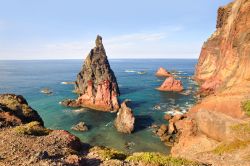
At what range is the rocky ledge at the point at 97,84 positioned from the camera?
86875 millimetres

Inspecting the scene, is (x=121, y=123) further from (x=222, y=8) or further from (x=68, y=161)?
(x=222, y=8)

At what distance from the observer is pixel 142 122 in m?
69.7

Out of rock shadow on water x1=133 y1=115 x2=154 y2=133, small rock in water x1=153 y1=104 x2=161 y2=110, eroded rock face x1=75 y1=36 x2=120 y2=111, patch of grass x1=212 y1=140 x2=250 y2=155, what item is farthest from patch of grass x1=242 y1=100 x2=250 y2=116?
eroded rock face x1=75 y1=36 x2=120 y2=111

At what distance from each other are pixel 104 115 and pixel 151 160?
59771mm

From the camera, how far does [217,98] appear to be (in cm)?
4234

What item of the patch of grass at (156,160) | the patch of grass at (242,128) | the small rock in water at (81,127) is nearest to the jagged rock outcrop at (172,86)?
the small rock in water at (81,127)

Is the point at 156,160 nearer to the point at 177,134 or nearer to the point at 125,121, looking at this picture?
the point at 177,134

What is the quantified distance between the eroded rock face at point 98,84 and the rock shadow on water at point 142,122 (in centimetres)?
1434

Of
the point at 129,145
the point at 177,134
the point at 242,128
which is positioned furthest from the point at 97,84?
the point at 242,128

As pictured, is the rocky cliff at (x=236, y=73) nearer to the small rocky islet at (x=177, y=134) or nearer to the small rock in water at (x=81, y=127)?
the small rocky islet at (x=177, y=134)

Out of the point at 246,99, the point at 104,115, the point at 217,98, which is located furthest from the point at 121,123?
the point at 246,99

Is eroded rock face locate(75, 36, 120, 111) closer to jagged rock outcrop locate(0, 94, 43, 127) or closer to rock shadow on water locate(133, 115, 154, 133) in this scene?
rock shadow on water locate(133, 115, 154, 133)

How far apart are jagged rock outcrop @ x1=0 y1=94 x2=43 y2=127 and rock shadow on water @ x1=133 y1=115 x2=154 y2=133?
113ft

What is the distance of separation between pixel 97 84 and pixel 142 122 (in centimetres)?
3081
